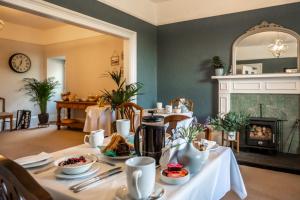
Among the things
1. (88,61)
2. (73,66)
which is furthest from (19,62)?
(88,61)

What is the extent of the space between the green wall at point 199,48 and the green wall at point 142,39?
0.19m

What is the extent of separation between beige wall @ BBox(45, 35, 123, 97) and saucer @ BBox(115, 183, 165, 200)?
16.1 feet

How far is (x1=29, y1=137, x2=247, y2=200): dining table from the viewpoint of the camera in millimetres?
863

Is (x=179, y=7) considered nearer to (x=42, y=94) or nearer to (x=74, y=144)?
(x=74, y=144)

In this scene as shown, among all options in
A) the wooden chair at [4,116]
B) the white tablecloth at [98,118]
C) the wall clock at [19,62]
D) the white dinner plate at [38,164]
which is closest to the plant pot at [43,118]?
the wooden chair at [4,116]

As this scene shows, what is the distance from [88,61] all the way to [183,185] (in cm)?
576

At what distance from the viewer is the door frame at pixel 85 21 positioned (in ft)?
8.78

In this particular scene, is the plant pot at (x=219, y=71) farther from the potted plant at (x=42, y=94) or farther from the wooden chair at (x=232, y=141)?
the potted plant at (x=42, y=94)

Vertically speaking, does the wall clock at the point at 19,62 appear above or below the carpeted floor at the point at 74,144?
above

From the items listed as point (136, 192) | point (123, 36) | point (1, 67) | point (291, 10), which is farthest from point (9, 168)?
point (1, 67)

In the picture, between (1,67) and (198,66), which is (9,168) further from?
(1,67)

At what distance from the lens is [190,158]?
1.04 metres

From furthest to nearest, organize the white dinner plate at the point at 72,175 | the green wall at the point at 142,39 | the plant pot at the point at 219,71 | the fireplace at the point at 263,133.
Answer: the plant pot at the point at 219,71
the fireplace at the point at 263,133
the green wall at the point at 142,39
the white dinner plate at the point at 72,175


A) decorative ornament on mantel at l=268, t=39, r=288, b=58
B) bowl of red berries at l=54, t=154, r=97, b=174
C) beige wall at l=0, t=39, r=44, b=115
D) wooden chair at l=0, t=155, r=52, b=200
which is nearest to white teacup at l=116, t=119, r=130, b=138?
bowl of red berries at l=54, t=154, r=97, b=174
